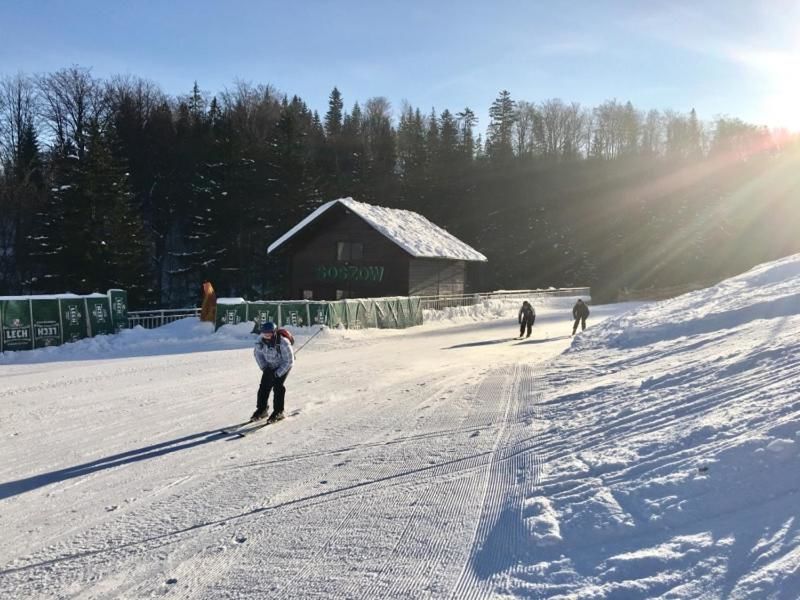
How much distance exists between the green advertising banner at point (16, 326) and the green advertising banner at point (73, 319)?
93 centimetres

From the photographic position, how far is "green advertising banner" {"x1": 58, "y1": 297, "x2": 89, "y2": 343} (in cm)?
1706

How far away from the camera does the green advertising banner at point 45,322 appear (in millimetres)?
16378

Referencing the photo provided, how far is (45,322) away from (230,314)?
555 centimetres

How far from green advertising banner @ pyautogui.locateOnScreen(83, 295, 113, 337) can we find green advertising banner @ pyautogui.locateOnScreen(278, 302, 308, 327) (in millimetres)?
5579

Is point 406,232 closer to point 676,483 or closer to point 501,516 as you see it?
point 501,516

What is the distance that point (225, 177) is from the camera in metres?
44.2

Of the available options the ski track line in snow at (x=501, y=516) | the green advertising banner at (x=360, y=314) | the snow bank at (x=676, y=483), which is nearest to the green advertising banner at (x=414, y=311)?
the green advertising banner at (x=360, y=314)

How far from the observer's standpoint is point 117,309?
61.1 feet

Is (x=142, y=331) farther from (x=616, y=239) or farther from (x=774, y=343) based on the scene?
(x=616, y=239)

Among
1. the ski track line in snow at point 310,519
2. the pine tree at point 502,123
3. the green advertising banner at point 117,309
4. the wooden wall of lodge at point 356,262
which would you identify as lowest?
the ski track line in snow at point 310,519

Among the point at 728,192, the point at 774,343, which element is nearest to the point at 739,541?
the point at 774,343

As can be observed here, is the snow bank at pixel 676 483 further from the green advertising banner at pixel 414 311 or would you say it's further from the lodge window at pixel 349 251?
the lodge window at pixel 349 251

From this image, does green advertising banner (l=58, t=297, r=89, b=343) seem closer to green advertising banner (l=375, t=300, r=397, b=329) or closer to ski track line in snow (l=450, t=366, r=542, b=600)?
green advertising banner (l=375, t=300, r=397, b=329)

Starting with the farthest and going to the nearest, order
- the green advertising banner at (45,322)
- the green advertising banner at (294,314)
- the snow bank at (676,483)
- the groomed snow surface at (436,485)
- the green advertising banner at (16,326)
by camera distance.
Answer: the green advertising banner at (294,314)
the green advertising banner at (45,322)
the green advertising banner at (16,326)
the groomed snow surface at (436,485)
the snow bank at (676,483)
